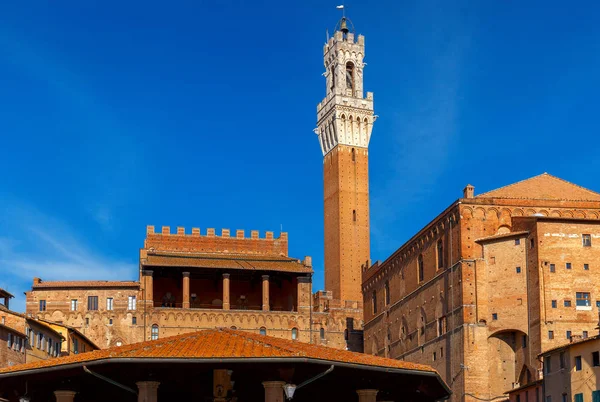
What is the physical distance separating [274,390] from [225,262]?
57486 millimetres

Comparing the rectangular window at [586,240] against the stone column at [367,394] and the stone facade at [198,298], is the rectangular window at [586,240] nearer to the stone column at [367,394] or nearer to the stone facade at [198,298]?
the stone facade at [198,298]

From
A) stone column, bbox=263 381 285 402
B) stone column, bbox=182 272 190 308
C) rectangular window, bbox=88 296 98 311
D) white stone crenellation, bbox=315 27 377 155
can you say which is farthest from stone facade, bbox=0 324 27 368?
white stone crenellation, bbox=315 27 377 155

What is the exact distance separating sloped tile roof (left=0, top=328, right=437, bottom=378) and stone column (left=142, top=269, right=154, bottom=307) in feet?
175

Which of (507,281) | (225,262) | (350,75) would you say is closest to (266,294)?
(225,262)

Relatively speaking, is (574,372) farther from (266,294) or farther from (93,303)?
(93,303)

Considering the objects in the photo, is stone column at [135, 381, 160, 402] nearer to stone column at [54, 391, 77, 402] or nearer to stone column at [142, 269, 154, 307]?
stone column at [54, 391, 77, 402]

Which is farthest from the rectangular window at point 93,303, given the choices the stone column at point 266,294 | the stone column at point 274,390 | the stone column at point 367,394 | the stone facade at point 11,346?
the stone column at point 274,390

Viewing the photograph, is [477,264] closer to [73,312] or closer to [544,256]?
[544,256]

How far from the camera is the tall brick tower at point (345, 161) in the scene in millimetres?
91375

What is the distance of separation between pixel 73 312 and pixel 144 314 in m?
4.86

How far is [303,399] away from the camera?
2184cm

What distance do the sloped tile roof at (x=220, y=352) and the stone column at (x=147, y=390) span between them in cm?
63

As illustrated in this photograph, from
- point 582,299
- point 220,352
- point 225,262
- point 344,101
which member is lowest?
point 220,352

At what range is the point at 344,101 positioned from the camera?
323 ft
